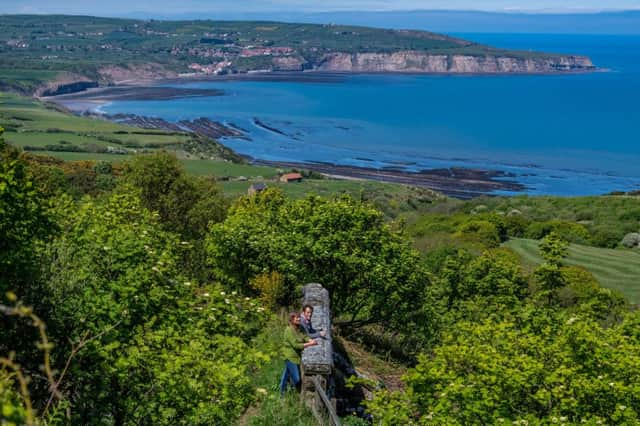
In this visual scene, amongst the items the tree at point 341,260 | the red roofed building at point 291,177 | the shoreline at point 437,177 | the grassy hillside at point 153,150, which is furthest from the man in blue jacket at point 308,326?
the shoreline at point 437,177

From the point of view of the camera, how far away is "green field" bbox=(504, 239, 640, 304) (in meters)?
40.6

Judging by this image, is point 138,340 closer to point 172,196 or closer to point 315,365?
point 315,365

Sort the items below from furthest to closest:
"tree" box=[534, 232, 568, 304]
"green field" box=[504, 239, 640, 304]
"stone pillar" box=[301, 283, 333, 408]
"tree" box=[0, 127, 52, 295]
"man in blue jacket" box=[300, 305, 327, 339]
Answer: "green field" box=[504, 239, 640, 304], "tree" box=[534, 232, 568, 304], "man in blue jacket" box=[300, 305, 327, 339], "stone pillar" box=[301, 283, 333, 408], "tree" box=[0, 127, 52, 295]


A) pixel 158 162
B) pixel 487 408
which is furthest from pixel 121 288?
pixel 158 162

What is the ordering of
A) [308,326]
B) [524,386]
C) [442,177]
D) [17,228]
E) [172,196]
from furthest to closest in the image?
[442,177] → [172,196] → [308,326] → [524,386] → [17,228]

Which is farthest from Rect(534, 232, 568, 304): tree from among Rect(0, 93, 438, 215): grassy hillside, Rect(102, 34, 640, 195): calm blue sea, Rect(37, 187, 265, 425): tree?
Rect(102, 34, 640, 195): calm blue sea

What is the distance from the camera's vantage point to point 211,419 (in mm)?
8359

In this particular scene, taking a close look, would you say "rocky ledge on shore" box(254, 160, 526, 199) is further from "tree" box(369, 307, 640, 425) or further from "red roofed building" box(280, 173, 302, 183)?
"tree" box(369, 307, 640, 425)

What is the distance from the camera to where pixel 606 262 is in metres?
46.1

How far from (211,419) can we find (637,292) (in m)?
37.0

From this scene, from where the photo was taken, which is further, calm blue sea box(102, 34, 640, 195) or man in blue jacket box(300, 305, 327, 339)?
calm blue sea box(102, 34, 640, 195)

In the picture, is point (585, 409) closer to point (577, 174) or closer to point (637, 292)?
point (637, 292)

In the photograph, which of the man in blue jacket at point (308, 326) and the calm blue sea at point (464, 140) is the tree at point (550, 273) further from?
the calm blue sea at point (464, 140)

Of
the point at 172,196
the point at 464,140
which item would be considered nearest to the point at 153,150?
the point at 464,140
